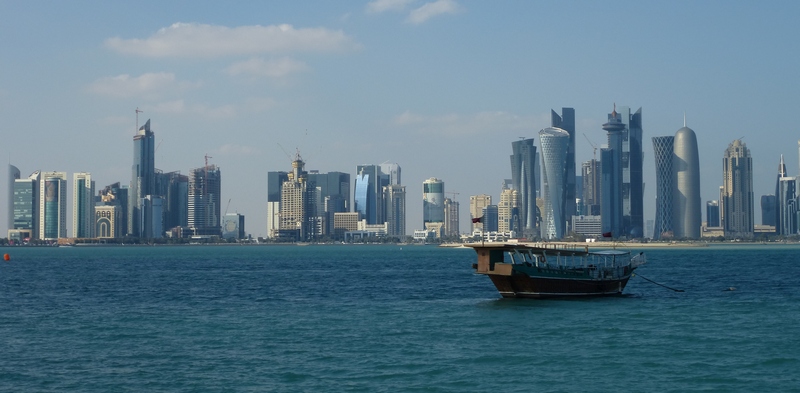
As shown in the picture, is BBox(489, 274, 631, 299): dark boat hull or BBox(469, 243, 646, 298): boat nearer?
BBox(469, 243, 646, 298): boat

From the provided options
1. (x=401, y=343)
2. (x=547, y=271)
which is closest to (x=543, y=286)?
(x=547, y=271)

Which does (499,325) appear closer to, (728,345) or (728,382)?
(728,345)

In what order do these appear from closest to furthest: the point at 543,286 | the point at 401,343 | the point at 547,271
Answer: the point at 401,343
the point at 547,271
the point at 543,286

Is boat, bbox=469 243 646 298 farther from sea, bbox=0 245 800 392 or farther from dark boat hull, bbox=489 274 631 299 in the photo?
sea, bbox=0 245 800 392

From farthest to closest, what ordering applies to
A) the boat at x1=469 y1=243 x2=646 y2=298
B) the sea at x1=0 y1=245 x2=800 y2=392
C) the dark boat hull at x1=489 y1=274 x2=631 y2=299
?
the dark boat hull at x1=489 y1=274 x2=631 y2=299
the boat at x1=469 y1=243 x2=646 y2=298
the sea at x1=0 y1=245 x2=800 y2=392

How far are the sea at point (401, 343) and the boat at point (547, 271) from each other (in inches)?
64.8

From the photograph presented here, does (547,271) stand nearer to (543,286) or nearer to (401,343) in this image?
(543,286)

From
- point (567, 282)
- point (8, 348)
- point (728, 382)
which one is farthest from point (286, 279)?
point (728, 382)

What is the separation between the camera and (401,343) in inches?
2269

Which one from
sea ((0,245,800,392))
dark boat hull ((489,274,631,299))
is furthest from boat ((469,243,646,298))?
sea ((0,245,800,392))

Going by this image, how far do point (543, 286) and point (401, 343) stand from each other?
97.3ft

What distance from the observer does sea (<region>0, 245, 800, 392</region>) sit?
149 ft

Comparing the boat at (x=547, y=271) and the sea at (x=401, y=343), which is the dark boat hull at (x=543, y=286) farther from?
the sea at (x=401, y=343)

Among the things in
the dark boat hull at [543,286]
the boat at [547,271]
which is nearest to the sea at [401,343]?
the dark boat hull at [543,286]
